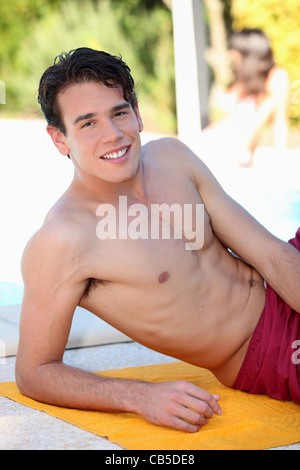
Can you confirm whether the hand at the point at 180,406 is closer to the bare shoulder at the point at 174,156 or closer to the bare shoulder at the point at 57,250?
the bare shoulder at the point at 57,250

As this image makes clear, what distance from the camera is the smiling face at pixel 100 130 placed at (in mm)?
2047

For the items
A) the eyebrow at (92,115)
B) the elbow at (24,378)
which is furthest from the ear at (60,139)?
the elbow at (24,378)

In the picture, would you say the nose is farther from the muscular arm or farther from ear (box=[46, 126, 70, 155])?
the muscular arm

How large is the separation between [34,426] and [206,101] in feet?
32.6

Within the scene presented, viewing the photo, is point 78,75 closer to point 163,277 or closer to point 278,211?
point 163,277

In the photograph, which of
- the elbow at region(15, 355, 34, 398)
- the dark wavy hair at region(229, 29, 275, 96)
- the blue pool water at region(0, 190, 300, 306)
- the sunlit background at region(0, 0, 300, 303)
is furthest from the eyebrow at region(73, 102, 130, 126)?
the sunlit background at region(0, 0, 300, 303)

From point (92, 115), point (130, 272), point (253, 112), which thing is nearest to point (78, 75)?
point (92, 115)

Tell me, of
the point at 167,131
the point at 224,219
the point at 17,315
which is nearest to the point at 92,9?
the point at 167,131

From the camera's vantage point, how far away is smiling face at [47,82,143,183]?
2.05 m

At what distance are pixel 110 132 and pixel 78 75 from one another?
198 mm

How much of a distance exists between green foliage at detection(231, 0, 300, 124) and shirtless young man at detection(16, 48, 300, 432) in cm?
928

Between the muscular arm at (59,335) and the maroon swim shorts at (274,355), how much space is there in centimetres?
30

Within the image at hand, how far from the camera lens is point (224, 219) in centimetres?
225
